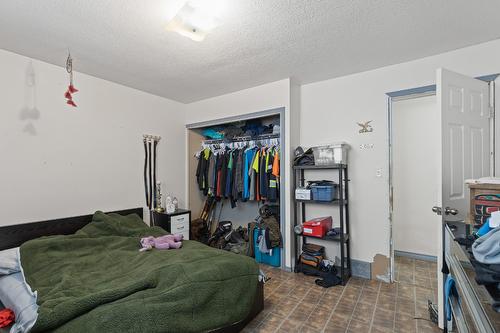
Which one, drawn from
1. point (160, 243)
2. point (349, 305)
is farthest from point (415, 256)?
point (160, 243)

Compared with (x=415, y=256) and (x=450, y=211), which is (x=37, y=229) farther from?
(x=415, y=256)

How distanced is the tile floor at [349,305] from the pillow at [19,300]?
54.4 inches

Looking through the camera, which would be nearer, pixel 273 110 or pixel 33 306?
pixel 33 306

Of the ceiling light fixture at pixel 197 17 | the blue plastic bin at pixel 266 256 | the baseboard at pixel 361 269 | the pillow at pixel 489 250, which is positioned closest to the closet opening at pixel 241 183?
the blue plastic bin at pixel 266 256

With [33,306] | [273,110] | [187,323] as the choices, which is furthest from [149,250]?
[273,110]

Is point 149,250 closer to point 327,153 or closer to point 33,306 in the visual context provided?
point 33,306

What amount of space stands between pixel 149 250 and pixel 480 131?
314 centimetres

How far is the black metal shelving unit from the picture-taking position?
2704 mm

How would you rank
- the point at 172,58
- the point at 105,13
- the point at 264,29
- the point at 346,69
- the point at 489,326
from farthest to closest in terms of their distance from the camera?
the point at 346,69
the point at 172,58
the point at 264,29
the point at 105,13
the point at 489,326

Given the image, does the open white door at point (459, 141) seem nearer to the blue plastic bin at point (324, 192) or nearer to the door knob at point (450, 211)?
the door knob at point (450, 211)

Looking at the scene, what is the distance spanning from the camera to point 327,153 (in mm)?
2916

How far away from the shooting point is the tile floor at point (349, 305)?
1937 mm

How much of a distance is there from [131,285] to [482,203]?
231 cm

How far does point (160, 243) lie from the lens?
2.40 m
